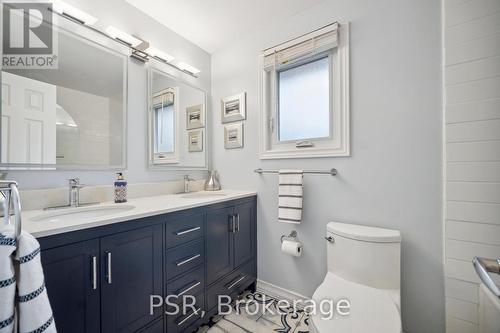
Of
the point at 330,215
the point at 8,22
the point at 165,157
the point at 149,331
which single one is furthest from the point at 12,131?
the point at 330,215

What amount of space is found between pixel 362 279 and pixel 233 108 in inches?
68.0

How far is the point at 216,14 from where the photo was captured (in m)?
1.71

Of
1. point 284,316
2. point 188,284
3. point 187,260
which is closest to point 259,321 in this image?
point 284,316

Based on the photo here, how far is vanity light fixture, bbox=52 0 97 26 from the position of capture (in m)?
1.22

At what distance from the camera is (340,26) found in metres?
1.50

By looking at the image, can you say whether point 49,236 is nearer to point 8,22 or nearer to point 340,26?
point 8,22

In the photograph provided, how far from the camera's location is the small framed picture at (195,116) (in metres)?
2.05

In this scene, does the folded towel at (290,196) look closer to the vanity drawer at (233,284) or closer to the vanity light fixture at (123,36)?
the vanity drawer at (233,284)

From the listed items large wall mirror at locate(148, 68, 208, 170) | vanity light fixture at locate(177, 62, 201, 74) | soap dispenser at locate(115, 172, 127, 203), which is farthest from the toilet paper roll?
vanity light fixture at locate(177, 62, 201, 74)

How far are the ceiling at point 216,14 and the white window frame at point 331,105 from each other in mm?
263

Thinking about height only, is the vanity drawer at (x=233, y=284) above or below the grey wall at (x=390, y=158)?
below

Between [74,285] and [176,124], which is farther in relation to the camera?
[176,124]

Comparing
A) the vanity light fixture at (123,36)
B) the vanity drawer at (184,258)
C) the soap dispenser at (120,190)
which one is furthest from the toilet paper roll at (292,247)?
the vanity light fixture at (123,36)

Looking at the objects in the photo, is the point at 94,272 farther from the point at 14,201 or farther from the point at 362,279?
the point at 362,279
